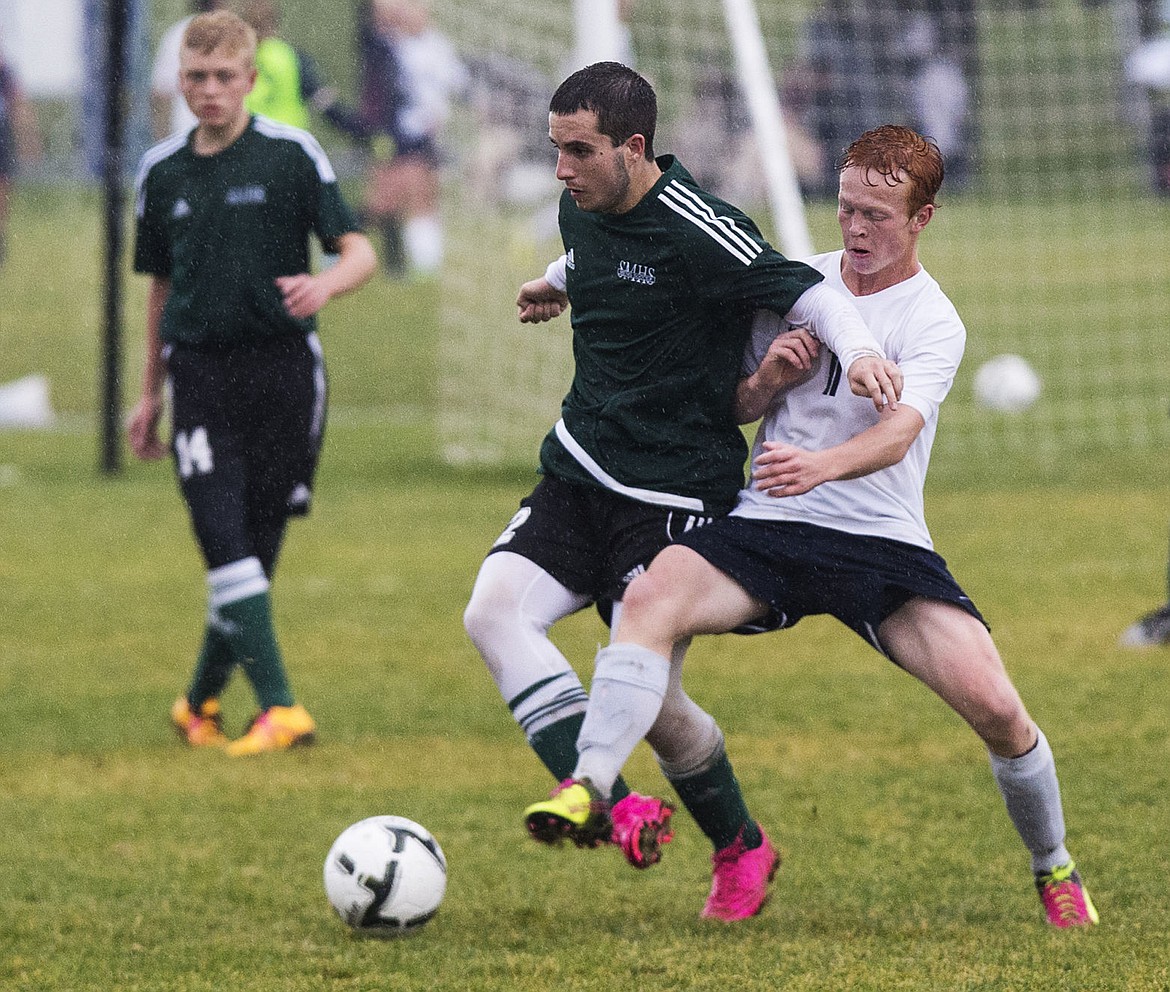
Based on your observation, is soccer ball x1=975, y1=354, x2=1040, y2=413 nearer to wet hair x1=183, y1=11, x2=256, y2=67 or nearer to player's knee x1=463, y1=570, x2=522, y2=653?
wet hair x1=183, y1=11, x2=256, y2=67

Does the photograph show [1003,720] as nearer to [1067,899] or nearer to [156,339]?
[1067,899]

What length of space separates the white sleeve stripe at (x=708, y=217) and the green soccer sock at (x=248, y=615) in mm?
2597

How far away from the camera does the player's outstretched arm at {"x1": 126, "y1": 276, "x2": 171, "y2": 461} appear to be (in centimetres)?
680

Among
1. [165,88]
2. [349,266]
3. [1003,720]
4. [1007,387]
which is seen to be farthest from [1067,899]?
[165,88]

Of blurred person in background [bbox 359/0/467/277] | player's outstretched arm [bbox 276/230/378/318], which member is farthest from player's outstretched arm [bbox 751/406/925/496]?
blurred person in background [bbox 359/0/467/277]

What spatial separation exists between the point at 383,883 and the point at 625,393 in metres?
1.22

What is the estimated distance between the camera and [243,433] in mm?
6727

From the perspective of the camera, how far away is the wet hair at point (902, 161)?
4.32 meters

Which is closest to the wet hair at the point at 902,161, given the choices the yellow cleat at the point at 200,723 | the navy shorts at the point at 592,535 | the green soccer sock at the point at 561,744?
the navy shorts at the point at 592,535

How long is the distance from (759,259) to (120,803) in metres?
2.77

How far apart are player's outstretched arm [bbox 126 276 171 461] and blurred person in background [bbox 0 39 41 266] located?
1827 centimetres

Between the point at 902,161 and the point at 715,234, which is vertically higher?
the point at 902,161

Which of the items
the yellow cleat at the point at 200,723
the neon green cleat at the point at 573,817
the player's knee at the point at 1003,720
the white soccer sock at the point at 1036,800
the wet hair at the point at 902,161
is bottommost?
the yellow cleat at the point at 200,723

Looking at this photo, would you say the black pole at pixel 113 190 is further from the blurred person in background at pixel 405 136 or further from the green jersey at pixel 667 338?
the blurred person in background at pixel 405 136
